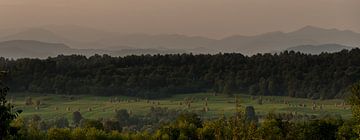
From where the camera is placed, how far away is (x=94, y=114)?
6535 inches

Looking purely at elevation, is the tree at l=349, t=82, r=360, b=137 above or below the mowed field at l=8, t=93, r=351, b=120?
above

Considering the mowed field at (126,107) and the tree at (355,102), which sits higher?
the tree at (355,102)

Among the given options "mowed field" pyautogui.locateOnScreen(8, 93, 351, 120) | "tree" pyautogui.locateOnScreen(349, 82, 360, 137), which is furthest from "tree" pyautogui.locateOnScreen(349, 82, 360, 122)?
"mowed field" pyautogui.locateOnScreen(8, 93, 351, 120)

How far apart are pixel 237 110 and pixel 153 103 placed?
165 m

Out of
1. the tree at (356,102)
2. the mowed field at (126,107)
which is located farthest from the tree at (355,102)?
the mowed field at (126,107)

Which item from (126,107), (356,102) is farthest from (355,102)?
(126,107)

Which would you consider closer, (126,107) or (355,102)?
(355,102)

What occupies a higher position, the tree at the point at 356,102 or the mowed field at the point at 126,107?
the tree at the point at 356,102

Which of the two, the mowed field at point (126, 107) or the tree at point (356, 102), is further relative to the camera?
the mowed field at point (126, 107)

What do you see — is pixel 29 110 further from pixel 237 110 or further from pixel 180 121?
pixel 237 110

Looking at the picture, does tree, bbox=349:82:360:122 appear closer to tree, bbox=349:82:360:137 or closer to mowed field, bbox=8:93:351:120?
tree, bbox=349:82:360:137

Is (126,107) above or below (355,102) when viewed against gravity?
below

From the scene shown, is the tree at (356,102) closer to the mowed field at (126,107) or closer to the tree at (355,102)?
the tree at (355,102)

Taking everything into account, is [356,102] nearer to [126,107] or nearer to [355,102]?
[355,102]
